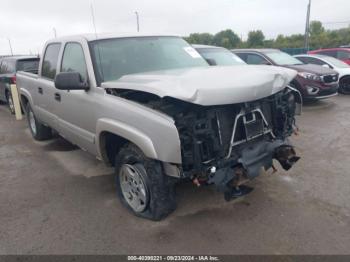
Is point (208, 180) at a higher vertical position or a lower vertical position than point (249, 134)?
lower

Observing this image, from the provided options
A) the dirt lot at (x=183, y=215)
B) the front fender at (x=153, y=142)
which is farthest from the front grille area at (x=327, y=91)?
the front fender at (x=153, y=142)

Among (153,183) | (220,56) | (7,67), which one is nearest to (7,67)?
(7,67)

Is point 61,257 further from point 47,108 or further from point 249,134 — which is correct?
point 47,108

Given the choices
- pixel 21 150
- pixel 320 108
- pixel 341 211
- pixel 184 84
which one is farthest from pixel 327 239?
pixel 320 108

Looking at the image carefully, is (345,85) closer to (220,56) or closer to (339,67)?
(339,67)

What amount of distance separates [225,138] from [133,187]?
1143 mm

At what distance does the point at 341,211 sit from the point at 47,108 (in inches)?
173

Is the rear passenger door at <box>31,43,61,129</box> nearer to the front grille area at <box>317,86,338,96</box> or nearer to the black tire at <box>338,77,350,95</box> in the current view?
the front grille area at <box>317,86,338,96</box>

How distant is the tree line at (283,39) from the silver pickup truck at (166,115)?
3418 cm

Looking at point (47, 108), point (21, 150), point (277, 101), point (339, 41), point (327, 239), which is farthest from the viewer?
point (339, 41)

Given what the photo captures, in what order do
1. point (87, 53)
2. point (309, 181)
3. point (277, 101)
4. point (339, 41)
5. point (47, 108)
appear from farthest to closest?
point (339, 41), point (47, 108), point (309, 181), point (87, 53), point (277, 101)

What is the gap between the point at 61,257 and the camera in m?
2.85

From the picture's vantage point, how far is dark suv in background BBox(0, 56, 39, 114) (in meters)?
8.48

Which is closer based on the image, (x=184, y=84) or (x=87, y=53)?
(x=184, y=84)
